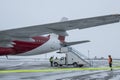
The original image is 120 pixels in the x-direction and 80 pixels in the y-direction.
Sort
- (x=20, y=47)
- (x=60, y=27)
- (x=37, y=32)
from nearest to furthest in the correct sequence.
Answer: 1. (x=60, y=27)
2. (x=37, y=32)
3. (x=20, y=47)

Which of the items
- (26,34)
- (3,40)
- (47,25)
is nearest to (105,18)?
(47,25)

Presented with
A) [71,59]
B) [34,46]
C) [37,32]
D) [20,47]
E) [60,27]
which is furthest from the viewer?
[71,59]

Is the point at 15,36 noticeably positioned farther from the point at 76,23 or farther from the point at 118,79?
the point at 118,79

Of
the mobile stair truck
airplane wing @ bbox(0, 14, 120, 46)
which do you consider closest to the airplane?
airplane wing @ bbox(0, 14, 120, 46)

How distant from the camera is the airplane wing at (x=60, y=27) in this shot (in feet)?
64.6

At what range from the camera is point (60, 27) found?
69.5ft

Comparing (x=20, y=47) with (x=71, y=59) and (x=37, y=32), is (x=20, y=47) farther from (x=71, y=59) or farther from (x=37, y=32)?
(x=37, y=32)

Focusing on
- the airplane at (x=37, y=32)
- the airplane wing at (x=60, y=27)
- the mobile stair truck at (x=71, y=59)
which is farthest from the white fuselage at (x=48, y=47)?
the airplane wing at (x=60, y=27)

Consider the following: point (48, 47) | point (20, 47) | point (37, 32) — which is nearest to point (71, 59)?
point (48, 47)

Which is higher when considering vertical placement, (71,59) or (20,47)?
(20,47)

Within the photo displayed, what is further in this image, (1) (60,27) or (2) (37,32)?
(2) (37,32)

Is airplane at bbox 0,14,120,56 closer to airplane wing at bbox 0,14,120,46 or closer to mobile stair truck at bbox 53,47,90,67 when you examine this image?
airplane wing at bbox 0,14,120,46

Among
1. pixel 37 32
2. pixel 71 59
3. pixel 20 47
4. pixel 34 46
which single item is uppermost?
pixel 37 32

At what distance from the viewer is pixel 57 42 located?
37969mm
